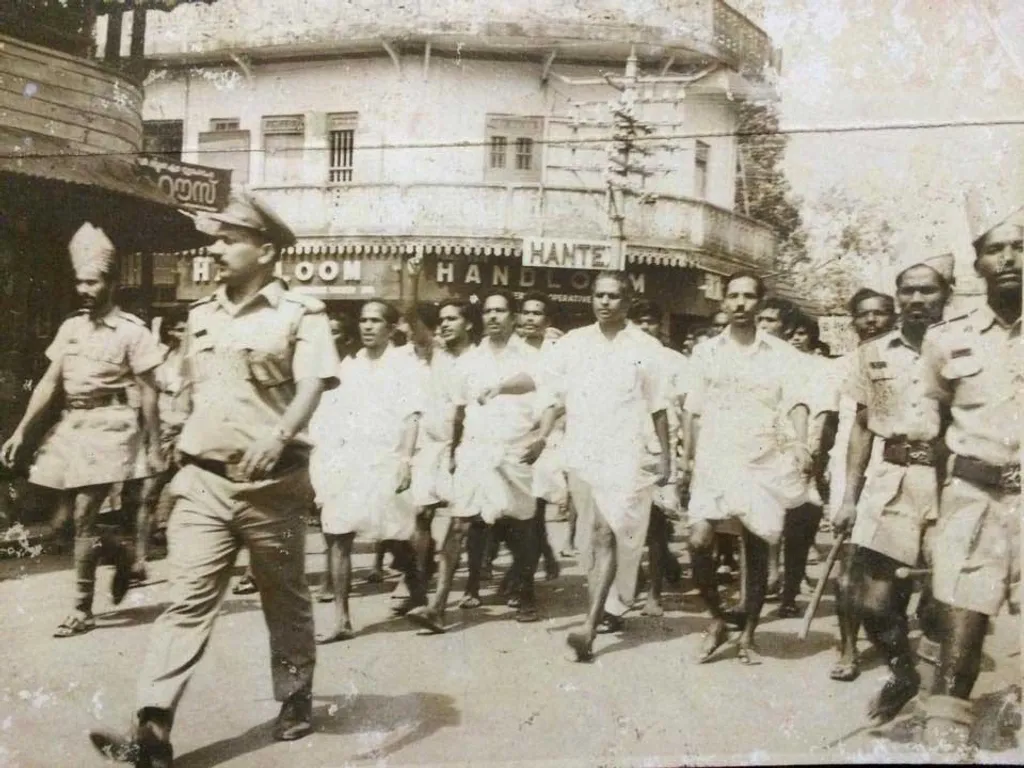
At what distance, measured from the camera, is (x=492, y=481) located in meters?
5.25

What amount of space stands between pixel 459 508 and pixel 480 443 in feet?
1.32

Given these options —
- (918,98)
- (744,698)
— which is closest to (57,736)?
(744,698)

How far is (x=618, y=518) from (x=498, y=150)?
213 cm

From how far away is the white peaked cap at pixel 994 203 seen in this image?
189 inches

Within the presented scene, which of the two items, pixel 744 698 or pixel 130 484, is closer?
pixel 744 698

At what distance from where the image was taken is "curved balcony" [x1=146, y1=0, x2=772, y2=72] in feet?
17.1

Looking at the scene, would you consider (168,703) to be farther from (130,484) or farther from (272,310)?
(130,484)

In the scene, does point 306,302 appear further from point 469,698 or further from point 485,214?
point 485,214

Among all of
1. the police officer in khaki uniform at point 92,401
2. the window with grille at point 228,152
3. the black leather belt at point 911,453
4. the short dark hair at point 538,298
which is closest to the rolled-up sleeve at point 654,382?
the short dark hair at point 538,298

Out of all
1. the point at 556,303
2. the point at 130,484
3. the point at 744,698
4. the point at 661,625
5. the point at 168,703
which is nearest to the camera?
the point at 168,703

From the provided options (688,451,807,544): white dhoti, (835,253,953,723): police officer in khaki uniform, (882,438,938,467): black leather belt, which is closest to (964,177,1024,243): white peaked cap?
(835,253,953,723): police officer in khaki uniform

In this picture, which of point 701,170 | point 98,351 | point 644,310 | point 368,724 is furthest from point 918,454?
point 98,351

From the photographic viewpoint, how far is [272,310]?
11.9 ft

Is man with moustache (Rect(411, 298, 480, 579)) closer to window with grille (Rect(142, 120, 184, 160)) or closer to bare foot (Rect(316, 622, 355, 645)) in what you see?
bare foot (Rect(316, 622, 355, 645))
